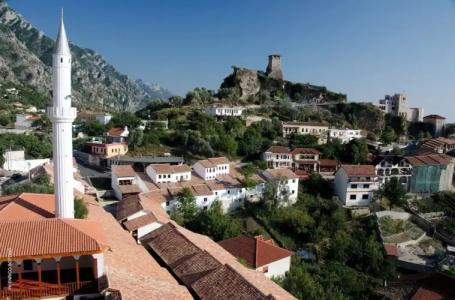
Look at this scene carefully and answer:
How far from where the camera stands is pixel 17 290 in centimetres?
1328

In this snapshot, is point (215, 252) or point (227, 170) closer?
point (215, 252)

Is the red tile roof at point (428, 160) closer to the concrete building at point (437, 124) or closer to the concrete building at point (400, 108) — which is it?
the concrete building at point (437, 124)

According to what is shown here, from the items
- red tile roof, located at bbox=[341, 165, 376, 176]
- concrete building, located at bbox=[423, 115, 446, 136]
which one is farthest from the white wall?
concrete building, located at bbox=[423, 115, 446, 136]

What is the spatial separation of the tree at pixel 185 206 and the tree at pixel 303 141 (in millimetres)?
21803

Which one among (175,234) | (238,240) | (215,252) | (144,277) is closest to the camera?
(144,277)

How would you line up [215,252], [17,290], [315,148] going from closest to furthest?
[17,290], [215,252], [315,148]

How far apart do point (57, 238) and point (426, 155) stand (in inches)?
1651

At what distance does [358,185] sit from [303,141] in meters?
14.4

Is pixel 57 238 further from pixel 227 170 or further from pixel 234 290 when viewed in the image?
pixel 227 170

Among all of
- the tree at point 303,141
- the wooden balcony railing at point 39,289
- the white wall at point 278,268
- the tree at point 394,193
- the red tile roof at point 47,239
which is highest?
the tree at point 303,141

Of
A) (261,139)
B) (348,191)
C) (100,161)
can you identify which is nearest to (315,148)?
(261,139)

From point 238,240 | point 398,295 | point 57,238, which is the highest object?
point 57,238

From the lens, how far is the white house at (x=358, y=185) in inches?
1513

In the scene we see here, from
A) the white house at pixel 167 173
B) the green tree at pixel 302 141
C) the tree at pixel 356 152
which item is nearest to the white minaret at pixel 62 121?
the white house at pixel 167 173
